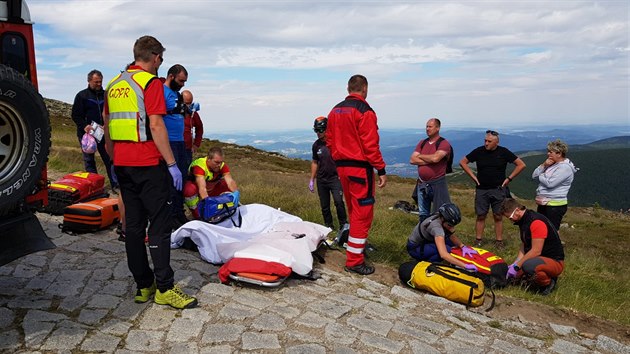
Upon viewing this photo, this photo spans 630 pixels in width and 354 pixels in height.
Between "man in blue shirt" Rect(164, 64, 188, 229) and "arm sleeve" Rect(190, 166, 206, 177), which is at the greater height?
"man in blue shirt" Rect(164, 64, 188, 229)

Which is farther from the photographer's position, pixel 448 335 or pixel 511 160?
pixel 511 160

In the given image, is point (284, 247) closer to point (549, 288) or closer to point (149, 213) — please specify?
point (149, 213)

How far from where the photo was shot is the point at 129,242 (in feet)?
14.3

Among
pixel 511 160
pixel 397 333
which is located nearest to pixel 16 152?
pixel 397 333

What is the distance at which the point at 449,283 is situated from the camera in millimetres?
5777

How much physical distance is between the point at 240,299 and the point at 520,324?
3.11 meters

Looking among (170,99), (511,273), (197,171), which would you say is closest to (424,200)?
(511,273)

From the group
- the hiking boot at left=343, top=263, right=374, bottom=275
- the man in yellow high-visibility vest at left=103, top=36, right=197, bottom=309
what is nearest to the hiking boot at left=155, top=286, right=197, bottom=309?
the man in yellow high-visibility vest at left=103, top=36, right=197, bottom=309

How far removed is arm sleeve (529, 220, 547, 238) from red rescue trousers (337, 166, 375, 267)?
7.64ft

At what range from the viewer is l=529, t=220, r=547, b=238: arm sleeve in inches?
259

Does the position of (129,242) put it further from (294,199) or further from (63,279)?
(294,199)

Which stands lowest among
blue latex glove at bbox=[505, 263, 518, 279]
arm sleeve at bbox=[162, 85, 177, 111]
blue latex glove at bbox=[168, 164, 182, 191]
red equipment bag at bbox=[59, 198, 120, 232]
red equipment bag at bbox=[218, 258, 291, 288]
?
blue latex glove at bbox=[505, 263, 518, 279]

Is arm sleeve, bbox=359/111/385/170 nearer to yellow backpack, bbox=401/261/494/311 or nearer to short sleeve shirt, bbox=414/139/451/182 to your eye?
yellow backpack, bbox=401/261/494/311

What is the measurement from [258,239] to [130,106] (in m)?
2.63
